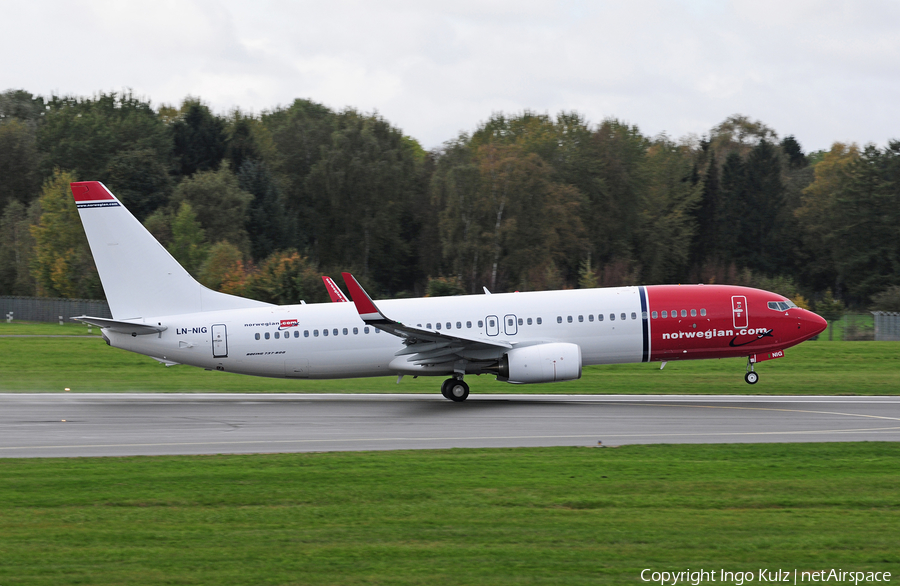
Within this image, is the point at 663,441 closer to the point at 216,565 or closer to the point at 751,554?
the point at 751,554

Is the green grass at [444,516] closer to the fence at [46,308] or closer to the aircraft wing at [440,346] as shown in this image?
the aircraft wing at [440,346]

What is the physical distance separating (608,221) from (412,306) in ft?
201

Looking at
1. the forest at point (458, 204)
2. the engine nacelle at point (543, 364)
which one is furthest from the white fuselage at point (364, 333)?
the forest at point (458, 204)

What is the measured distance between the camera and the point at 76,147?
9231cm

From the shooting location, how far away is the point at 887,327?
175ft

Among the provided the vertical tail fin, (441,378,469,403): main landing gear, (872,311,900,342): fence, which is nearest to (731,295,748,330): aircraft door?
(441,378,469,403): main landing gear

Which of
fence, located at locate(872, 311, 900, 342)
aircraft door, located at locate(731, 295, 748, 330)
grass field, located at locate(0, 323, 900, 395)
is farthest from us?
fence, located at locate(872, 311, 900, 342)

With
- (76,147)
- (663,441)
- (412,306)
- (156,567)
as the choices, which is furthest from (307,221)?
(156,567)

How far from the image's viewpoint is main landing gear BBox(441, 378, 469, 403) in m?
27.3

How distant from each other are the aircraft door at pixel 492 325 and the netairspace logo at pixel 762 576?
57.4 ft

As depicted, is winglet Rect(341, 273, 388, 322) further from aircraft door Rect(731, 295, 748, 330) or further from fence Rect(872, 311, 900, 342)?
fence Rect(872, 311, 900, 342)

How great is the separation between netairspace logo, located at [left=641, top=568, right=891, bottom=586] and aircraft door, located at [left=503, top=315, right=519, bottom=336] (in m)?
17.5

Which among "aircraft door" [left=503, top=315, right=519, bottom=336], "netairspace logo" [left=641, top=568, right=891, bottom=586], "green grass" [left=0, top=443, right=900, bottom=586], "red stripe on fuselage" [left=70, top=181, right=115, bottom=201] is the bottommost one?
"netairspace logo" [left=641, top=568, right=891, bottom=586]

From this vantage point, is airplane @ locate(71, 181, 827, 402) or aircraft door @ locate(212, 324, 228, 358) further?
aircraft door @ locate(212, 324, 228, 358)
